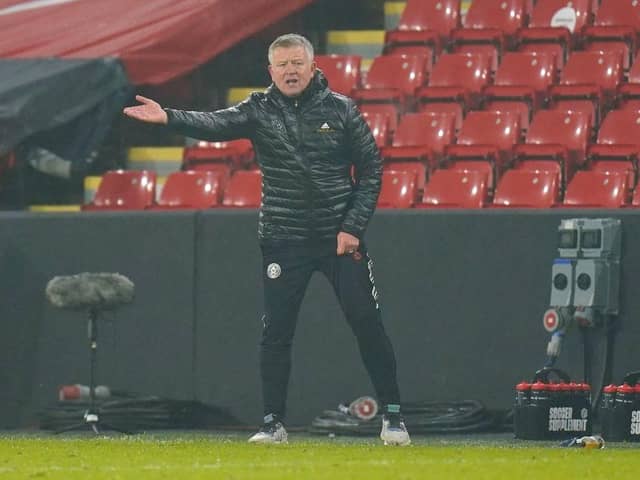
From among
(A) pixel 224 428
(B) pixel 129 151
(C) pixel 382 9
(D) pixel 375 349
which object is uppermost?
(C) pixel 382 9

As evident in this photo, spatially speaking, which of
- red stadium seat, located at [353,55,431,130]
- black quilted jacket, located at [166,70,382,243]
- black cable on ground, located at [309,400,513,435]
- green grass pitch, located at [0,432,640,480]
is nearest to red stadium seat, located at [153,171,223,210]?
red stadium seat, located at [353,55,431,130]

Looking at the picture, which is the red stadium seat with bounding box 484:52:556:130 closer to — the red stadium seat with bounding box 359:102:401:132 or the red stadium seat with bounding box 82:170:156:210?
the red stadium seat with bounding box 359:102:401:132

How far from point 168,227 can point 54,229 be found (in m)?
0.78

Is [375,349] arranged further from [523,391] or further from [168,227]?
[168,227]

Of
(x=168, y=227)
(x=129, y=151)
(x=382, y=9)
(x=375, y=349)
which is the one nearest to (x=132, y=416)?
(x=168, y=227)

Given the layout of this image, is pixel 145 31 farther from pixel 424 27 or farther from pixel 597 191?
pixel 597 191

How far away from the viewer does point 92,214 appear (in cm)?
1144

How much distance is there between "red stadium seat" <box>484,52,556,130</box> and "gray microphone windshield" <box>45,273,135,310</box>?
4.01 meters

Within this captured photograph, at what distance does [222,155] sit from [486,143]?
2178 millimetres

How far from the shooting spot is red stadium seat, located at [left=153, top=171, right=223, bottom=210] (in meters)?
12.9

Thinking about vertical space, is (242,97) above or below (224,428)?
above

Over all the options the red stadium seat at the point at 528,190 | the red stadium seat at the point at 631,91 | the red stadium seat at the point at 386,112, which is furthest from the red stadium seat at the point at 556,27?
the red stadium seat at the point at 528,190

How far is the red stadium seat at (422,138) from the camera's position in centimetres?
1277

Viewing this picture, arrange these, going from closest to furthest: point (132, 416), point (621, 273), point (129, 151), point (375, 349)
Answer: point (375, 349), point (621, 273), point (132, 416), point (129, 151)
